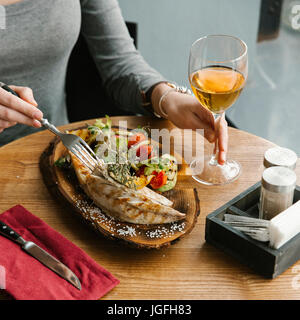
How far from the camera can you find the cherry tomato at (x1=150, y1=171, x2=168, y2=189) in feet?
4.12

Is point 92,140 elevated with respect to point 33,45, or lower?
lower

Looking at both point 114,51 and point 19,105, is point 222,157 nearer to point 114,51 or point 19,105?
point 19,105

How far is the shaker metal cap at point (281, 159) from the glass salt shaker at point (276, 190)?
0.15ft

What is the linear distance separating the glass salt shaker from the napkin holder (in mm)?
53

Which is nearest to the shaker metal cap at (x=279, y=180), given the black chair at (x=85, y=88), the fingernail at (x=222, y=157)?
the fingernail at (x=222, y=157)

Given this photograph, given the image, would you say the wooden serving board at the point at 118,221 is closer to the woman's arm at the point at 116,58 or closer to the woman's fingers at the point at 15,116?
the woman's fingers at the point at 15,116

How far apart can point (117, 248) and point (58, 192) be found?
25cm

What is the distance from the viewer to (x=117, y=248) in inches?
44.0

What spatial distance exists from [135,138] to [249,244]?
1.80 ft

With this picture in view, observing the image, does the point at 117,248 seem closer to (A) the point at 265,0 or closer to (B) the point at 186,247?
(B) the point at 186,247

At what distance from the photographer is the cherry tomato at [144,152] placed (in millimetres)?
1351

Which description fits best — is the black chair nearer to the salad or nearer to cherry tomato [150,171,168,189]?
the salad
